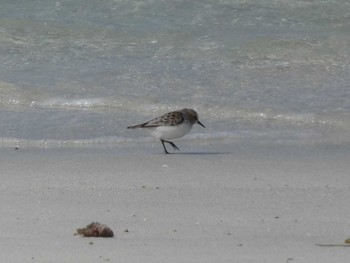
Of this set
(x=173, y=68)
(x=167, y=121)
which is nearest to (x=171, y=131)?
(x=167, y=121)

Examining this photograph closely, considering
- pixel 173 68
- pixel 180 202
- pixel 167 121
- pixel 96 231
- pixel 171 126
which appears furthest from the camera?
pixel 173 68

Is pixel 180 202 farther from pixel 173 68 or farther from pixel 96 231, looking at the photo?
pixel 173 68

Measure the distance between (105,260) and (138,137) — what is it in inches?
137

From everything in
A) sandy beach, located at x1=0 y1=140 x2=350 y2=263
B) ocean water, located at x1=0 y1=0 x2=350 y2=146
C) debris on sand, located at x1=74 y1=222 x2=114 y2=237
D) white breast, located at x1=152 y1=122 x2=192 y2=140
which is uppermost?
debris on sand, located at x1=74 y1=222 x2=114 y2=237

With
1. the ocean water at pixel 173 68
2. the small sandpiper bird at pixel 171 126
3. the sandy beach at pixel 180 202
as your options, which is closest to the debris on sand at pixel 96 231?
the sandy beach at pixel 180 202

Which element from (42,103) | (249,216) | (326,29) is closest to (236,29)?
(326,29)

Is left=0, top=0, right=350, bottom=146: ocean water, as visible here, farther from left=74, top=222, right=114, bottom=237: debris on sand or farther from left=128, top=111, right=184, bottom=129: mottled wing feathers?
left=74, top=222, right=114, bottom=237: debris on sand

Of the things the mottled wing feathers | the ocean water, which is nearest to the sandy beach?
the mottled wing feathers

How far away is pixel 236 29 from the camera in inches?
460

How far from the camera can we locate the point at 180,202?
20.0 ft

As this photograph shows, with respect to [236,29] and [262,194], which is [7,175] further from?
[236,29]

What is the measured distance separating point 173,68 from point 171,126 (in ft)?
8.18

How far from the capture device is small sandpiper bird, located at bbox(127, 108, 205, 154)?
311 inches

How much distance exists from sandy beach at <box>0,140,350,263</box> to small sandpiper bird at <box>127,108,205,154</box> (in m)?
0.12
